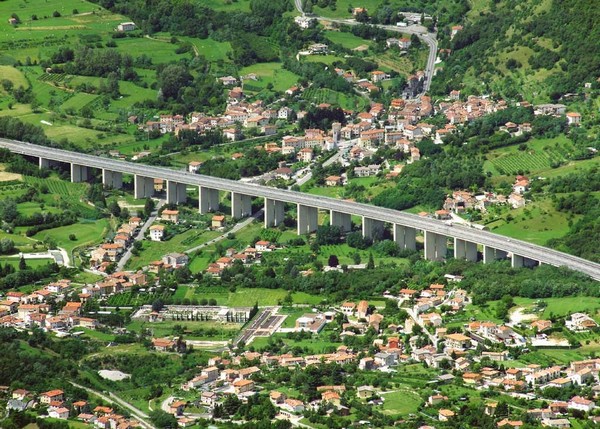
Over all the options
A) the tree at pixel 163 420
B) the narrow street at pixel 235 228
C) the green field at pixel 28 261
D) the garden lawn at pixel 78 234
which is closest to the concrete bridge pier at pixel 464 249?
the narrow street at pixel 235 228

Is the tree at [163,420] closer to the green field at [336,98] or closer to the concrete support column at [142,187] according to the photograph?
the concrete support column at [142,187]

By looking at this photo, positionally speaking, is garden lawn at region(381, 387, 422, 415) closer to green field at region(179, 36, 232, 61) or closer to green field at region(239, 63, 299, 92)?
green field at region(239, 63, 299, 92)

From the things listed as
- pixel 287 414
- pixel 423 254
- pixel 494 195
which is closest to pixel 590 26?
pixel 494 195

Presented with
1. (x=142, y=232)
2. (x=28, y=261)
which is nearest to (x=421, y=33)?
Answer: (x=142, y=232)

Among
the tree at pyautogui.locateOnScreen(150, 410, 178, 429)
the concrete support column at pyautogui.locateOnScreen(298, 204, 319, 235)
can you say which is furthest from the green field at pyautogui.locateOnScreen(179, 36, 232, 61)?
the tree at pyautogui.locateOnScreen(150, 410, 178, 429)

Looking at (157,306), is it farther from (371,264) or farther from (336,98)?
(336,98)
